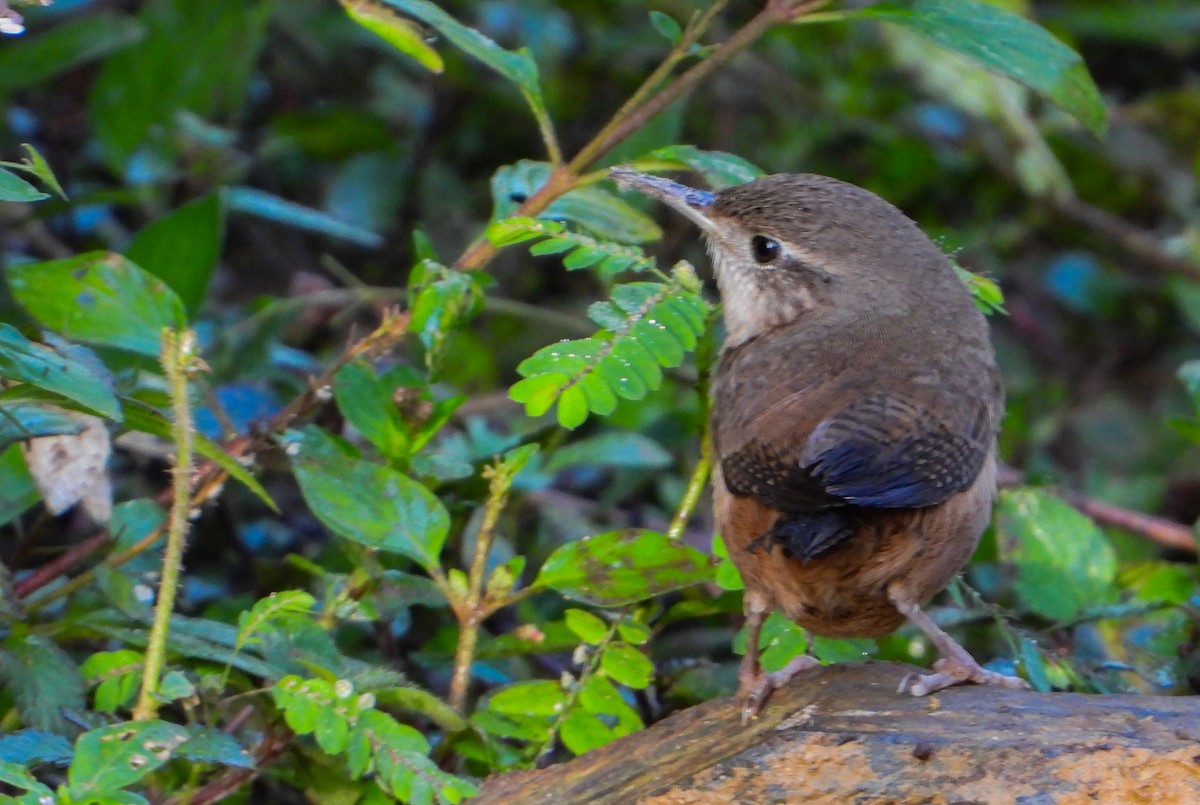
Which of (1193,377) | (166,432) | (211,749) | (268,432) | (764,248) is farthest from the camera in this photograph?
(764,248)

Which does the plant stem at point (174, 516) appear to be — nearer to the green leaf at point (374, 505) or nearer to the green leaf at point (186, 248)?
the green leaf at point (374, 505)

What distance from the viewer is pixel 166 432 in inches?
109

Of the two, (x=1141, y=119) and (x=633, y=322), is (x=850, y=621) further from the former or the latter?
(x=1141, y=119)

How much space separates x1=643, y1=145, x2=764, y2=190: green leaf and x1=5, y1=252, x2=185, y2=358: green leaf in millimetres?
1022

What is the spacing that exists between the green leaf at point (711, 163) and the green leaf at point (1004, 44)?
392mm

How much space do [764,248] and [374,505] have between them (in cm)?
120

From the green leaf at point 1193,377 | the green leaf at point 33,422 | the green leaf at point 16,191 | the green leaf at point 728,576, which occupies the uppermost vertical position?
the green leaf at point 16,191

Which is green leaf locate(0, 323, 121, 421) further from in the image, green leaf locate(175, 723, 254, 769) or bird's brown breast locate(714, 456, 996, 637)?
bird's brown breast locate(714, 456, 996, 637)

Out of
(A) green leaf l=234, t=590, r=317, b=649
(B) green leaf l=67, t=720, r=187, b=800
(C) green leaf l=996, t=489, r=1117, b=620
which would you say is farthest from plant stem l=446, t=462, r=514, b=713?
(C) green leaf l=996, t=489, r=1117, b=620

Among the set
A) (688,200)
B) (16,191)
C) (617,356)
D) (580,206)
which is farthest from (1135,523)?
(16,191)

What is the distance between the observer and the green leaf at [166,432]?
2631 millimetres

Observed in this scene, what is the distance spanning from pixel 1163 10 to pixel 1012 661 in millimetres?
5305

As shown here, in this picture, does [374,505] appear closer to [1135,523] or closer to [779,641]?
[779,641]

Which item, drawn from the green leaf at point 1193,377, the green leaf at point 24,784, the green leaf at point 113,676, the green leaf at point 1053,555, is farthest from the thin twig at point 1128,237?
the green leaf at point 24,784
